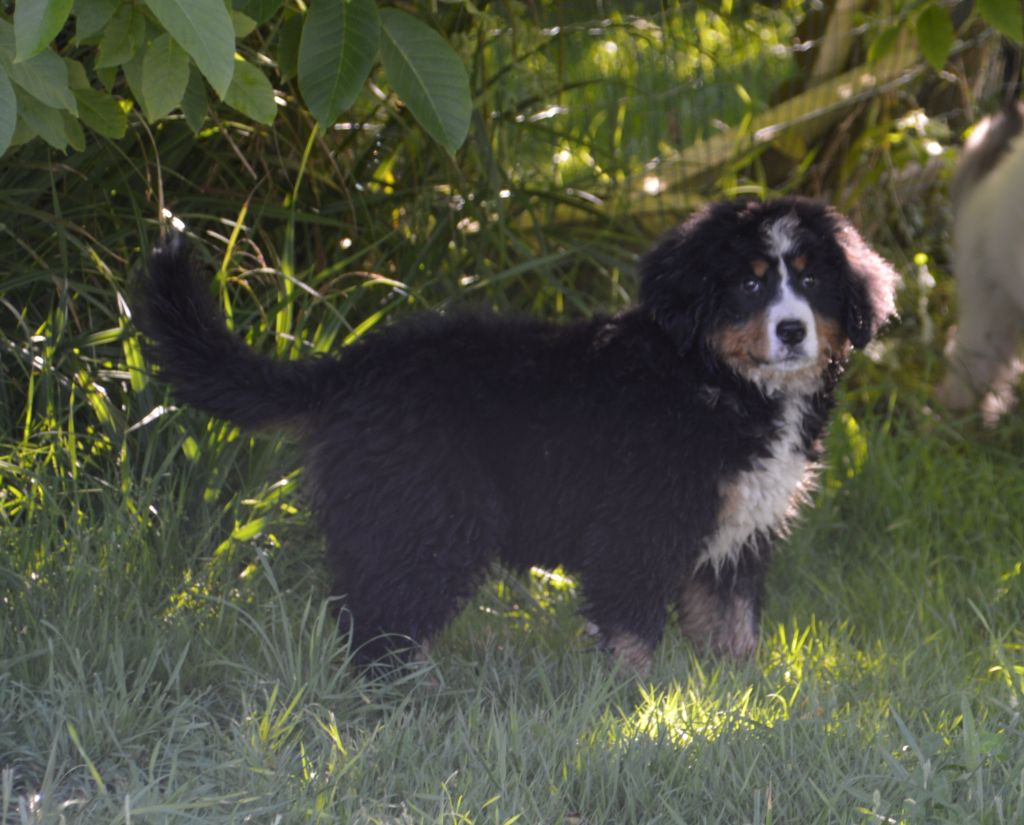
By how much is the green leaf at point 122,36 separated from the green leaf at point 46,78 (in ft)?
0.49

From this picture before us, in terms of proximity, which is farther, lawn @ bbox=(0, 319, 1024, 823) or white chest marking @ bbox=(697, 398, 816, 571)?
white chest marking @ bbox=(697, 398, 816, 571)

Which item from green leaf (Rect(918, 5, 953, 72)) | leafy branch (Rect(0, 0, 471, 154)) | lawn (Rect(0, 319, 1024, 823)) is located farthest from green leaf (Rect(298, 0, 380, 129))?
green leaf (Rect(918, 5, 953, 72))

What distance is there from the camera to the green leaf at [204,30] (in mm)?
1988

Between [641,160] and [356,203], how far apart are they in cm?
161

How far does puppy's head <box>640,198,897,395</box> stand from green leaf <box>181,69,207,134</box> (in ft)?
3.63

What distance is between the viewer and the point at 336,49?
257 cm

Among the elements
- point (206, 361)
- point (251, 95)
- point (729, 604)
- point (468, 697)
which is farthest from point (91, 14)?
point (729, 604)

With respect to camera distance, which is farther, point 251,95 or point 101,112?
point 101,112

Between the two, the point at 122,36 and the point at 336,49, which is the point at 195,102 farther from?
the point at 336,49

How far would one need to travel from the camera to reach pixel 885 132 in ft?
18.0

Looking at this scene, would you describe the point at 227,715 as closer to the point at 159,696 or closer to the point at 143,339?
the point at 159,696

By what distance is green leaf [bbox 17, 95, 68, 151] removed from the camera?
2.71 m

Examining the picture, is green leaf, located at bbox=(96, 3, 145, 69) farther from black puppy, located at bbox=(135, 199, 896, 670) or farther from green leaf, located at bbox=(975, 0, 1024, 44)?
green leaf, located at bbox=(975, 0, 1024, 44)

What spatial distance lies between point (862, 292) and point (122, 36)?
1783mm
